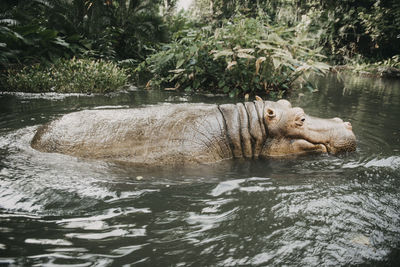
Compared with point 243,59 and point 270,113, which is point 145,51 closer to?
point 243,59

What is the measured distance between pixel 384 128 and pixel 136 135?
4.57 meters

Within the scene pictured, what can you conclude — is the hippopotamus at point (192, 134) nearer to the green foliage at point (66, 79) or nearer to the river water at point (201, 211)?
the river water at point (201, 211)

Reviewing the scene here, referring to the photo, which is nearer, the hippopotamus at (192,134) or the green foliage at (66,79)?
the hippopotamus at (192,134)

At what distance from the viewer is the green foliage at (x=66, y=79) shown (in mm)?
9047

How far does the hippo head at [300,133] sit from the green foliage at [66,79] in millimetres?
6860

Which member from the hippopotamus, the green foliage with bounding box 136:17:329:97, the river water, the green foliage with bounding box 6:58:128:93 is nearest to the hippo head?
the hippopotamus

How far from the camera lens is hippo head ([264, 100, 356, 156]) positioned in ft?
12.9

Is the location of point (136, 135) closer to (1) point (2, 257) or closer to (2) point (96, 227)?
(2) point (96, 227)

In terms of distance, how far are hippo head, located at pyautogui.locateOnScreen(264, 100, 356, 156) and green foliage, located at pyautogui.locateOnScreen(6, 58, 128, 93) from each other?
6.86 m

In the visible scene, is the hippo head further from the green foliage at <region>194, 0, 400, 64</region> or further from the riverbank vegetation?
the green foliage at <region>194, 0, 400, 64</region>

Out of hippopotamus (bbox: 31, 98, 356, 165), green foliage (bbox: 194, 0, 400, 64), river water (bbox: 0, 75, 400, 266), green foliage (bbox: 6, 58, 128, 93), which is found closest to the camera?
Result: river water (bbox: 0, 75, 400, 266)


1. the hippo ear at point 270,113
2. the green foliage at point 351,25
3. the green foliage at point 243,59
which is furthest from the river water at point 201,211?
the green foliage at point 351,25

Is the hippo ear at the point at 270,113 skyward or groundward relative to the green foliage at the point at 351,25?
groundward

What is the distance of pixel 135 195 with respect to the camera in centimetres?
285
